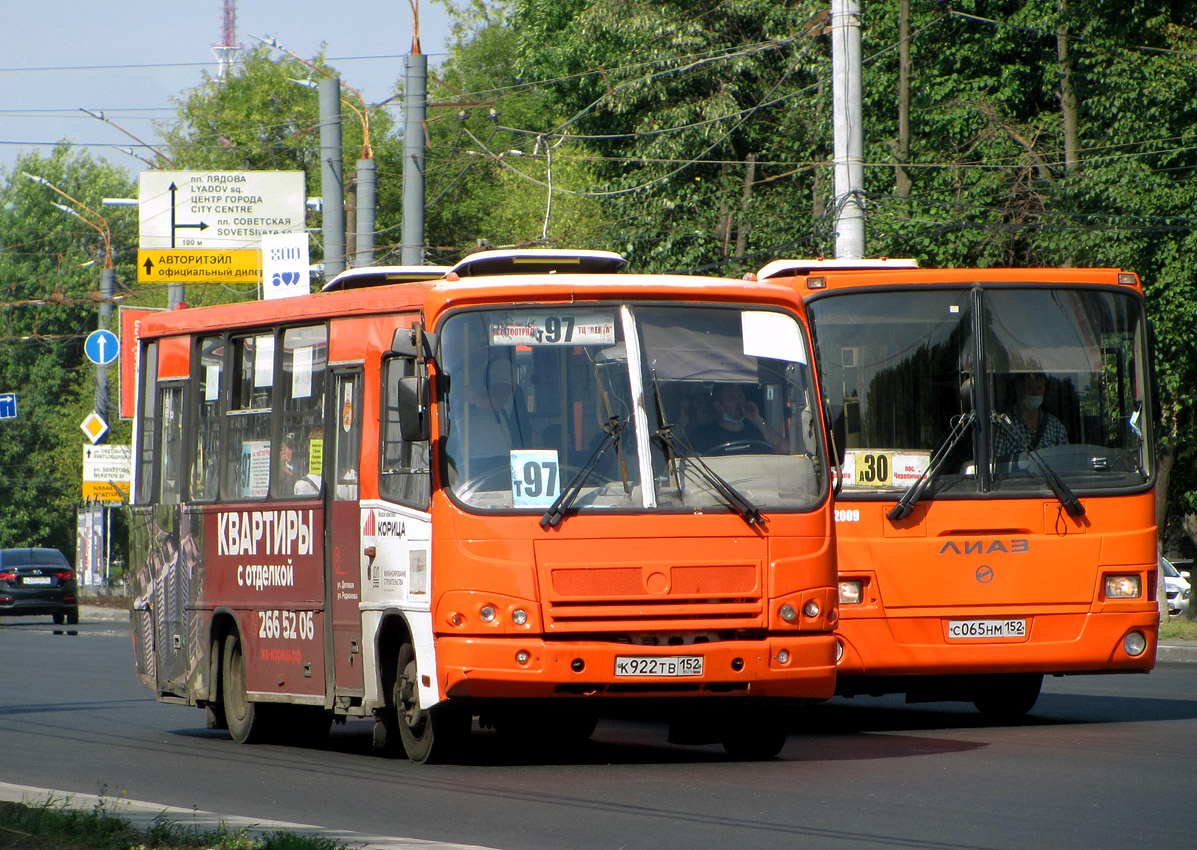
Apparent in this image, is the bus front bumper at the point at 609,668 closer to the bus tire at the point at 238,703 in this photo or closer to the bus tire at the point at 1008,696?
the bus tire at the point at 238,703

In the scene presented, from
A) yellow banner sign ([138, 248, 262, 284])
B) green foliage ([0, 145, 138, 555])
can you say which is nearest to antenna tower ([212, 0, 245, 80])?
green foliage ([0, 145, 138, 555])

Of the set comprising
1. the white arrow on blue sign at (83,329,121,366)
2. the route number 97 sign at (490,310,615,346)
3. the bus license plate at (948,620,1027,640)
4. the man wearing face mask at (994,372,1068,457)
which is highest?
the white arrow on blue sign at (83,329,121,366)

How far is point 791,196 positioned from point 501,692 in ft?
108

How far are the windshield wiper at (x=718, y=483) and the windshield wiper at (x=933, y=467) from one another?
266 centimetres

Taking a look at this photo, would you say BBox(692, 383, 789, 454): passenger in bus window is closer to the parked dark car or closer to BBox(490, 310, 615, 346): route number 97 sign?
BBox(490, 310, 615, 346): route number 97 sign

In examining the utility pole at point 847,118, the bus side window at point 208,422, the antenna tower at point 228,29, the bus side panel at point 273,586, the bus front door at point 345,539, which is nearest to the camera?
the bus front door at point 345,539

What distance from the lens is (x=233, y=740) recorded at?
14078 mm

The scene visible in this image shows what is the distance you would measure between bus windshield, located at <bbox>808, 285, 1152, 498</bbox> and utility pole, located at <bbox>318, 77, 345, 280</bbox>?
1327 cm

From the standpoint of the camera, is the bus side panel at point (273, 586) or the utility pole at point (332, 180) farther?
the utility pole at point (332, 180)

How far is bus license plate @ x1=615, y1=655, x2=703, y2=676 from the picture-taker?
1071cm

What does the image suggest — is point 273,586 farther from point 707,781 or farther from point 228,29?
point 228,29

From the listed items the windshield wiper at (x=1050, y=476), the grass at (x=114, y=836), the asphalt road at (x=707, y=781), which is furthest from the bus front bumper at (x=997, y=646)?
the grass at (x=114, y=836)

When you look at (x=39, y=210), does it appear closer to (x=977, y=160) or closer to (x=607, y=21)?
(x=607, y=21)

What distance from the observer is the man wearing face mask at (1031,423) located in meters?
13.7
